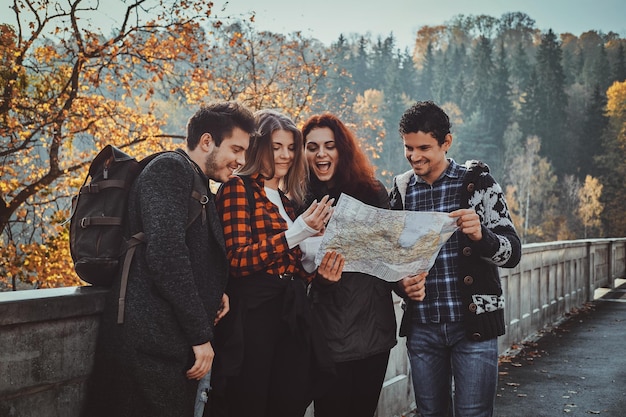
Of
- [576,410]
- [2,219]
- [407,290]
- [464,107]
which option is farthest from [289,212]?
[464,107]

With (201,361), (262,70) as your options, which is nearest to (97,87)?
(262,70)

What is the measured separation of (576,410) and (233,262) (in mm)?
4496

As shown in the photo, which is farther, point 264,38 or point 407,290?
point 264,38

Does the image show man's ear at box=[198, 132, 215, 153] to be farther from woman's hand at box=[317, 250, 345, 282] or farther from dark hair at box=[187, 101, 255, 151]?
woman's hand at box=[317, 250, 345, 282]

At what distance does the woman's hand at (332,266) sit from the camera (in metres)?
2.88

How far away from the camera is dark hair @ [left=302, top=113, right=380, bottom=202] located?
11.0ft

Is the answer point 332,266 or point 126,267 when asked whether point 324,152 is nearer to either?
point 332,266

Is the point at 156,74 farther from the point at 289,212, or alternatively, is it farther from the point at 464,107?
the point at 464,107

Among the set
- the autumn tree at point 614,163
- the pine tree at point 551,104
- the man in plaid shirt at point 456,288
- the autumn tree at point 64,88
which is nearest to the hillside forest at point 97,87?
the autumn tree at point 64,88

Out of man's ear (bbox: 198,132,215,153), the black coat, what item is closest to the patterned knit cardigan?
the black coat

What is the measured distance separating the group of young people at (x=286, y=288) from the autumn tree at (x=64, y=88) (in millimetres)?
8392

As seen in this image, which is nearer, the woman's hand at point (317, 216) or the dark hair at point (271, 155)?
the woman's hand at point (317, 216)

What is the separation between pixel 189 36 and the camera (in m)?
13.2

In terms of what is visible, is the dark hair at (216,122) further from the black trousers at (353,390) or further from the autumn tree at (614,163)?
the autumn tree at (614,163)
